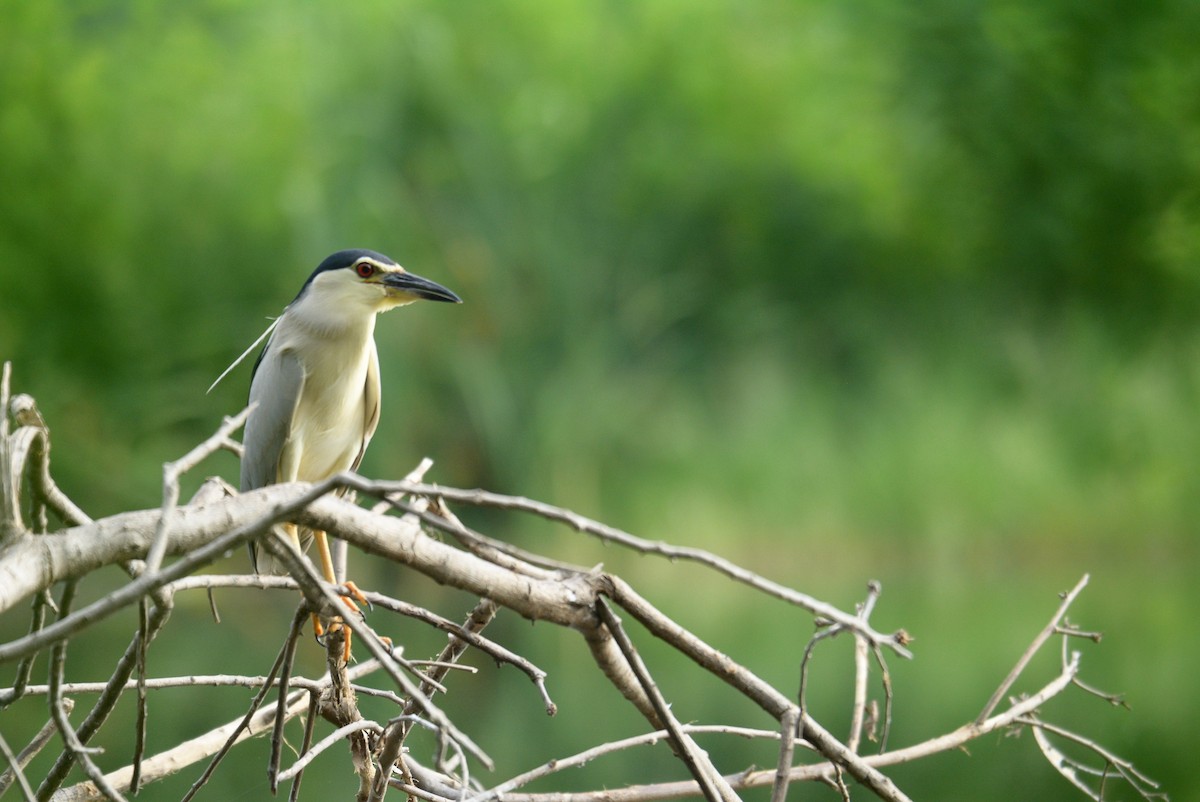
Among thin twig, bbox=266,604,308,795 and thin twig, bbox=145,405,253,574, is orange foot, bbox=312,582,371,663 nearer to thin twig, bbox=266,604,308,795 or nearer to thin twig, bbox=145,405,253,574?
thin twig, bbox=266,604,308,795

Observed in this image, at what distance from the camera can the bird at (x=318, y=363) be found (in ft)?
8.35

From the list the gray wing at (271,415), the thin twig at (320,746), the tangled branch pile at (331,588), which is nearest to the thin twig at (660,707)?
the tangled branch pile at (331,588)

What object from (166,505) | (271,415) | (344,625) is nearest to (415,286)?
(271,415)

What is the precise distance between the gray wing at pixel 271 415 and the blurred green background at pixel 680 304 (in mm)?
2795

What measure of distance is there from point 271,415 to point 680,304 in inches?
409

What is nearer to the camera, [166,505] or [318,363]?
[166,505]

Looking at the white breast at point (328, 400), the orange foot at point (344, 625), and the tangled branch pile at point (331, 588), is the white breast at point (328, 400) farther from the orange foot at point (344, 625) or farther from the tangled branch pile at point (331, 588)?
the tangled branch pile at point (331, 588)

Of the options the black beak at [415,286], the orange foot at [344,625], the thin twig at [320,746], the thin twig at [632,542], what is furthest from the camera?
the black beak at [415,286]

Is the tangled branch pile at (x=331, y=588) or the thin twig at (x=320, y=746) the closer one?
the tangled branch pile at (x=331, y=588)

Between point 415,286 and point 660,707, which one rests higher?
→ point 415,286

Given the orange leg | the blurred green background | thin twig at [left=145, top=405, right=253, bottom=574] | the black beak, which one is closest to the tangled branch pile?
thin twig at [left=145, top=405, right=253, bottom=574]

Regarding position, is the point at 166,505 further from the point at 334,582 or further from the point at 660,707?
the point at 334,582

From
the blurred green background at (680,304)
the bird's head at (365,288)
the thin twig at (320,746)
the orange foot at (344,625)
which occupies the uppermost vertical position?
the blurred green background at (680,304)

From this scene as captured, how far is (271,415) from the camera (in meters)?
2.56
